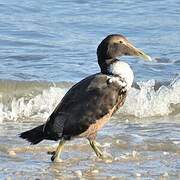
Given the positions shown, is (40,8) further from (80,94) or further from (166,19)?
(80,94)

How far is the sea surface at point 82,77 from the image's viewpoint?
7.96m

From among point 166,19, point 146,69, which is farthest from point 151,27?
point 146,69

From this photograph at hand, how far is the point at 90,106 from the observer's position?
787 cm

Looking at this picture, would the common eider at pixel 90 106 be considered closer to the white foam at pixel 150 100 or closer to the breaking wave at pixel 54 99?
the breaking wave at pixel 54 99

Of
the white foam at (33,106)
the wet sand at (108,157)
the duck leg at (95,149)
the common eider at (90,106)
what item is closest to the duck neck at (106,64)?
the common eider at (90,106)

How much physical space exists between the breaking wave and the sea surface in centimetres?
1

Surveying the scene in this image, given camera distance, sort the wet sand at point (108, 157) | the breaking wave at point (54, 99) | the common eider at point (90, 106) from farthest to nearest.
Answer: the breaking wave at point (54, 99), the common eider at point (90, 106), the wet sand at point (108, 157)

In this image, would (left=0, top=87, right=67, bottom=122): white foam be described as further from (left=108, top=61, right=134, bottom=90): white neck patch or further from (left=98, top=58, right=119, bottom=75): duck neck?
(left=108, top=61, right=134, bottom=90): white neck patch

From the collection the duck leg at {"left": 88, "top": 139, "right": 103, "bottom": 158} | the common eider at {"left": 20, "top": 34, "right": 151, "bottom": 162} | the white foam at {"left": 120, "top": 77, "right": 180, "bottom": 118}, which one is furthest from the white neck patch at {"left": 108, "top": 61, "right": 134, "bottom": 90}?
the white foam at {"left": 120, "top": 77, "right": 180, "bottom": 118}

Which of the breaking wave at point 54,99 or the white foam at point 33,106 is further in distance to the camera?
the breaking wave at point 54,99

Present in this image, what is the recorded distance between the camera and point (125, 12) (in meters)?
17.9

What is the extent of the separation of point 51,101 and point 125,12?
7195 mm

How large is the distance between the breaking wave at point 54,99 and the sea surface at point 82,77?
0.01 m

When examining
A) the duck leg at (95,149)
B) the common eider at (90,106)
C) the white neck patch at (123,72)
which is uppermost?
the white neck patch at (123,72)
